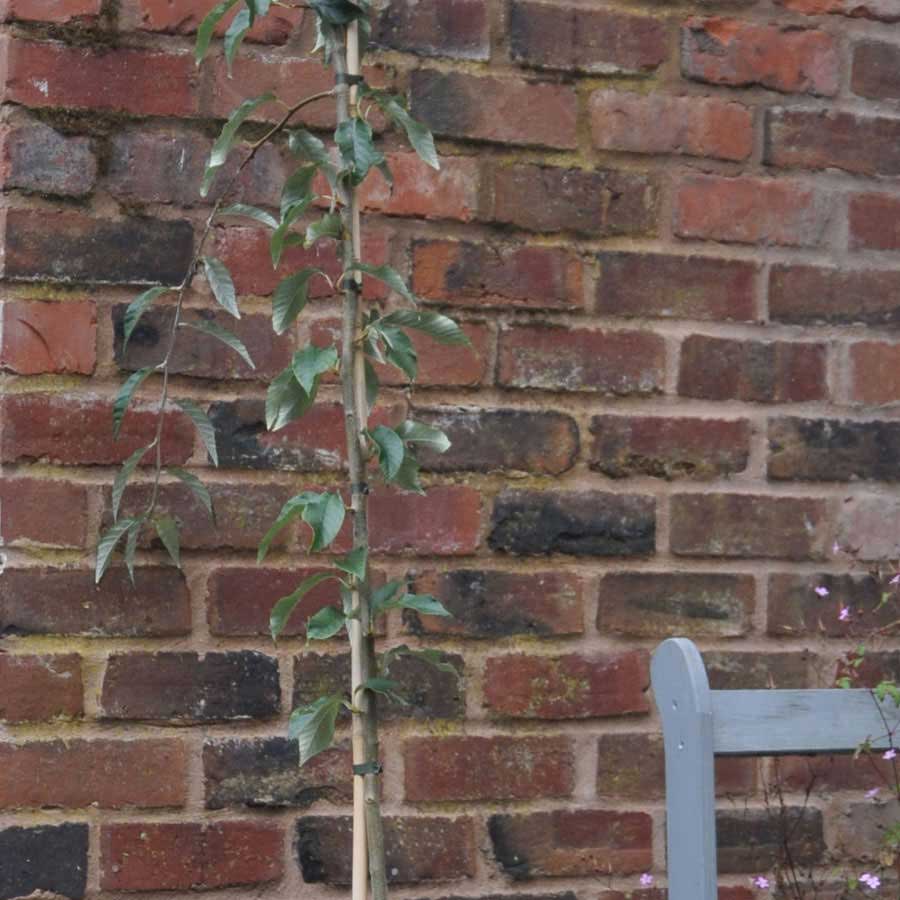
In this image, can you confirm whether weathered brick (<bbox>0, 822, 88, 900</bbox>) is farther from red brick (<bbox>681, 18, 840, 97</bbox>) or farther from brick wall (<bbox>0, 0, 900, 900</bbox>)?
red brick (<bbox>681, 18, 840, 97</bbox>)

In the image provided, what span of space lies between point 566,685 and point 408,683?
0.18 metres

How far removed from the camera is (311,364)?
1.30 meters

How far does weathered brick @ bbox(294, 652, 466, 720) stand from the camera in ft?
5.34

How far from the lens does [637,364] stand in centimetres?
173

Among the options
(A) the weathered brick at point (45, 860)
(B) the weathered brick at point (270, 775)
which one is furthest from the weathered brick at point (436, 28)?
(A) the weathered brick at point (45, 860)

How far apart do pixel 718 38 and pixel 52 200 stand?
78 cm

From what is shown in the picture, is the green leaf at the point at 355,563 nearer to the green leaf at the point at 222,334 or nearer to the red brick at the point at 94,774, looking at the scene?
the green leaf at the point at 222,334

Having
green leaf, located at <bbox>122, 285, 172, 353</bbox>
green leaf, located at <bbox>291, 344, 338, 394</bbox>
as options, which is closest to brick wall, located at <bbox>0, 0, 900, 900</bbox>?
green leaf, located at <bbox>122, 285, 172, 353</bbox>

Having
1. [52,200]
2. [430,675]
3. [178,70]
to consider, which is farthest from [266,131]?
[430,675]

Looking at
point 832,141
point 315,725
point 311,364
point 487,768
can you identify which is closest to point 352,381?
point 311,364

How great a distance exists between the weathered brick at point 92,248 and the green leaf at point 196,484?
0.67 ft

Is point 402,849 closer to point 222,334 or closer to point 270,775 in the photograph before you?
point 270,775

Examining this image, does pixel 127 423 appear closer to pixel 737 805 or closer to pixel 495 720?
pixel 495 720

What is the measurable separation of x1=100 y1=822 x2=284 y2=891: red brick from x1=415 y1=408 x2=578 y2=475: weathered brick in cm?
44
